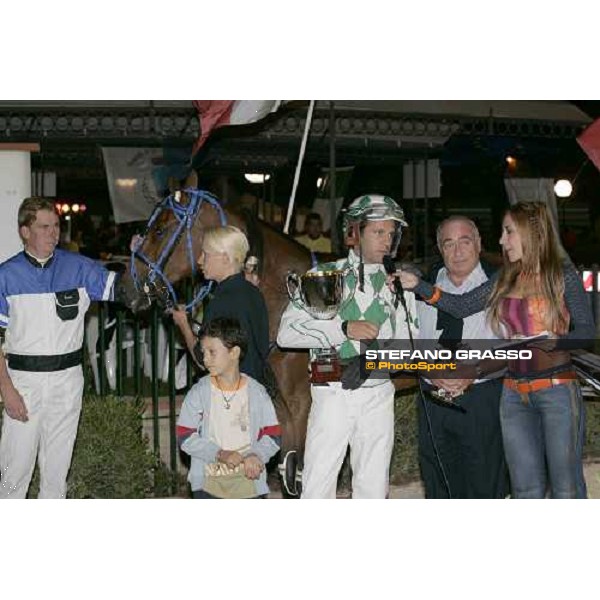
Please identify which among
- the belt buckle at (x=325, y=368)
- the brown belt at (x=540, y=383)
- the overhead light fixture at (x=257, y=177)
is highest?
the overhead light fixture at (x=257, y=177)

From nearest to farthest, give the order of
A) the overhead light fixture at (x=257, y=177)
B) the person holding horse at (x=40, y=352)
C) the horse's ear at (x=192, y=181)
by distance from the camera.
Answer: the person holding horse at (x=40, y=352) < the horse's ear at (x=192, y=181) < the overhead light fixture at (x=257, y=177)

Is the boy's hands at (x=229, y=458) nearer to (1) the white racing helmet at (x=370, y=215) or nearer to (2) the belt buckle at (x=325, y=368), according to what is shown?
(2) the belt buckle at (x=325, y=368)

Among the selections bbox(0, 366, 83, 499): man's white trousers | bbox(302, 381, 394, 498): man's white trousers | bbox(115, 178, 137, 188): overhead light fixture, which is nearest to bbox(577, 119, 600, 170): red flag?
bbox(302, 381, 394, 498): man's white trousers

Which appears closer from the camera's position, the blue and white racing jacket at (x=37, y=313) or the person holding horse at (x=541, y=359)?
the person holding horse at (x=541, y=359)

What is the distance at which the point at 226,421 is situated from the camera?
16.4ft

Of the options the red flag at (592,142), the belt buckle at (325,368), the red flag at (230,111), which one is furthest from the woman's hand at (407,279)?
the red flag at (592,142)

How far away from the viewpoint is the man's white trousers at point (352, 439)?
501 cm

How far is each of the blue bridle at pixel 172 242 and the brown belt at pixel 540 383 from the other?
67.1 inches

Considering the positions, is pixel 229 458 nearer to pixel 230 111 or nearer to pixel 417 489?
pixel 230 111

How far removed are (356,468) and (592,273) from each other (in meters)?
2.17

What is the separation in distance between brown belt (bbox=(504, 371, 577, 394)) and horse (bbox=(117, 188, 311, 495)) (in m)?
1.22

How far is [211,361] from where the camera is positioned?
16.2 ft

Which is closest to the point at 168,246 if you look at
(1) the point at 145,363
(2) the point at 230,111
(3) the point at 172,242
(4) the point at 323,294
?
(3) the point at 172,242

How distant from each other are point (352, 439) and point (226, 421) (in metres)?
0.61
